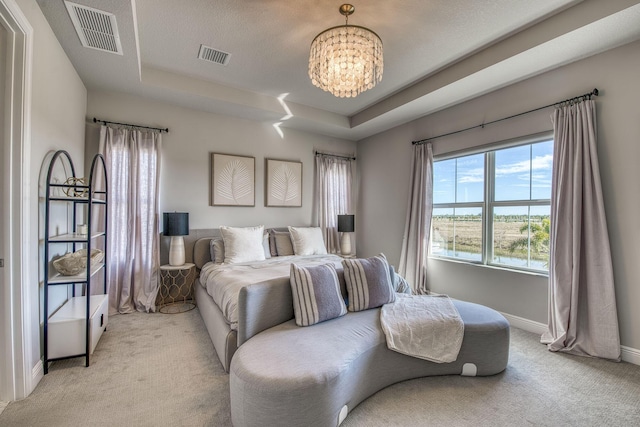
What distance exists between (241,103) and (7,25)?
2192 millimetres

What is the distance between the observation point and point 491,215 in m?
3.46

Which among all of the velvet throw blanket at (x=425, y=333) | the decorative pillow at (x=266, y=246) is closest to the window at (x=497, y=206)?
the velvet throw blanket at (x=425, y=333)

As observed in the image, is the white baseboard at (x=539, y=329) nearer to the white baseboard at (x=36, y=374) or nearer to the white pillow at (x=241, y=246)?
the white pillow at (x=241, y=246)

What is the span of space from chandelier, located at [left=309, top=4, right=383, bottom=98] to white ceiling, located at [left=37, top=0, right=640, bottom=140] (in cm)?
25

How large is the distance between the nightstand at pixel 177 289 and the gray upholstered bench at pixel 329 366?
2143 mm

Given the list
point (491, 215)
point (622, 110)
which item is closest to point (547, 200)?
point (491, 215)

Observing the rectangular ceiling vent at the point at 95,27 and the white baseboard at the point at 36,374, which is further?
the rectangular ceiling vent at the point at 95,27

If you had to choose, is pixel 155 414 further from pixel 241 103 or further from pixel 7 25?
pixel 241 103

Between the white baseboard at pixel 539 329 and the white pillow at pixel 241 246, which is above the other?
the white pillow at pixel 241 246

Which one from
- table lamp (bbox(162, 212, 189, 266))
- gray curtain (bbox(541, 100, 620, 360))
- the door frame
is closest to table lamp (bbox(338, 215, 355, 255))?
table lamp (bbox(162, 212, 189, 266))

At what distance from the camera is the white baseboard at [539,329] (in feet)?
7.75

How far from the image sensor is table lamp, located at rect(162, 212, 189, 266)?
3.45 metres

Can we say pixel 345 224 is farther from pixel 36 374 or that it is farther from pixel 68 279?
pixel 36 374

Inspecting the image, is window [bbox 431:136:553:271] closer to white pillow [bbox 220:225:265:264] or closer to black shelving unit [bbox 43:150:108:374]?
white pillow [bbox 220:225:265:264]
